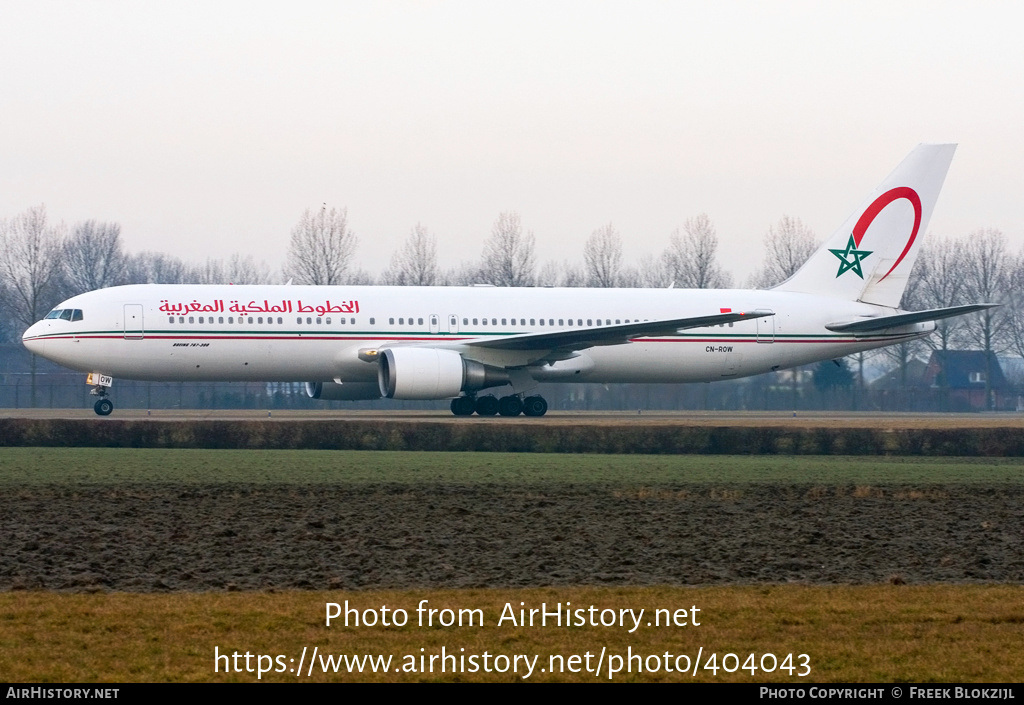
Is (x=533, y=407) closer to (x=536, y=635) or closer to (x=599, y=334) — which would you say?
(x=599, y=334)

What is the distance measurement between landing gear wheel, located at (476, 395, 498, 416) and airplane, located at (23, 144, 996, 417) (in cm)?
4

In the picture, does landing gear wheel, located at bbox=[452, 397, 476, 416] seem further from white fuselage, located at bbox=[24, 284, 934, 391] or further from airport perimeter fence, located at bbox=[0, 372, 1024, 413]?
airport perimeter fence, located at bbox=[0, 372, 1024, 413]

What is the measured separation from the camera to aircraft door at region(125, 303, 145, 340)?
32406 mm

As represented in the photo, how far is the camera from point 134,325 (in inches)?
1276

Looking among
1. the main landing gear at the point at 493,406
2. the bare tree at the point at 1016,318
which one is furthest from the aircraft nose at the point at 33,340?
the bare tree at the point at 1016,318

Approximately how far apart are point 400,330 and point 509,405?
12.2 feet

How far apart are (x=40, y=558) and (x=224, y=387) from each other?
41.6m

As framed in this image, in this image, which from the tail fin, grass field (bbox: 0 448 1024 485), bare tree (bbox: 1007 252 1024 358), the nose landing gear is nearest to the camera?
grass field (bbox: 0 448 1024 485)

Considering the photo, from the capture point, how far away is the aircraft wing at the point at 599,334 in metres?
33.2

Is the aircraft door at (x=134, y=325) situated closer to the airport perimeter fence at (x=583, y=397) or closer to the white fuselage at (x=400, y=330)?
the white fuselage at (x=400, y=330)

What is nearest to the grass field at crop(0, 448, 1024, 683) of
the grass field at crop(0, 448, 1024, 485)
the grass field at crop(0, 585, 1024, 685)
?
the grass field at crop(0, 585, 1024, 685)

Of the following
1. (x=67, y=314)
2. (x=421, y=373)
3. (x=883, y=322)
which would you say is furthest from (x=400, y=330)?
(x=883, y=322)

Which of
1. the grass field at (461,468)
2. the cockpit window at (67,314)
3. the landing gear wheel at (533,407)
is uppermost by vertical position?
the cockpit window at (67,314)

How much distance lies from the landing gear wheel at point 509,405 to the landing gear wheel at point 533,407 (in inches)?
6.6
